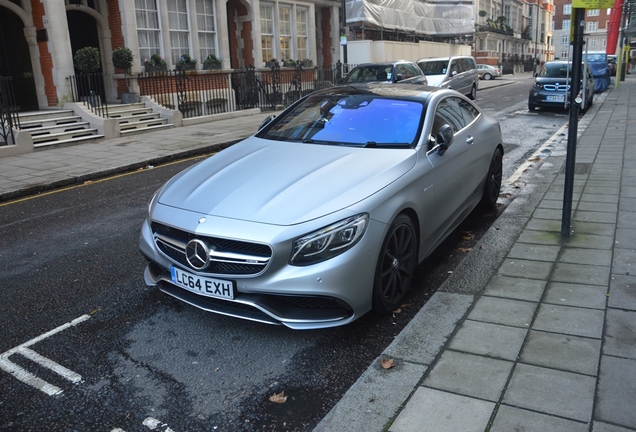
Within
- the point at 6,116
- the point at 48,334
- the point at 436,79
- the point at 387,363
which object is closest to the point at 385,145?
the point at 387,363

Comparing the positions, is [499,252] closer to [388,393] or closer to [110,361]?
[388,393]

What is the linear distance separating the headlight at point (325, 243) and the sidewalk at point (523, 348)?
27.2 inches

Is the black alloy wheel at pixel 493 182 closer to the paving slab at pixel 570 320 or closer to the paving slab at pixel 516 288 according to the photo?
the paving slab at pixel 516 288

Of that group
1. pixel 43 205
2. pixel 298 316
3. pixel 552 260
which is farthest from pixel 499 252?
pixel 43 205

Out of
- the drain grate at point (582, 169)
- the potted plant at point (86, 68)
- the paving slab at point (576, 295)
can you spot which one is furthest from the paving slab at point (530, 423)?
the potted plant at point (86, 68)

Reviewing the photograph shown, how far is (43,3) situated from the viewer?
49.1 feet

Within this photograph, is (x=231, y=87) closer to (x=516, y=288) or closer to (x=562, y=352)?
(x=516, y=288)

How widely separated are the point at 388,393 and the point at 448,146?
97.9 inches

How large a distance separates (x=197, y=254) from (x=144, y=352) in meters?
0.74

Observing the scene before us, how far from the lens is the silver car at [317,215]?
3350 millimetres

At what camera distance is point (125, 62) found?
1667 centimetres

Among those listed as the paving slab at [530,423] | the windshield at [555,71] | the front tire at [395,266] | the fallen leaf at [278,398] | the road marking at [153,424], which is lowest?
the fallen leaf at [278,398]

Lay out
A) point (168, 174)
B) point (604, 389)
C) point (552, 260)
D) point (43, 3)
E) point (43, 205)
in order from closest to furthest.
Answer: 1. point (604, 389)
2. point (552, 260)
3. point (43, 205)
4. point (168, 174)
5. point (43, 3)

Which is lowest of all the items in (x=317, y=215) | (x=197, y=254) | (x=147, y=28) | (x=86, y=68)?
(x=197, y=254)
